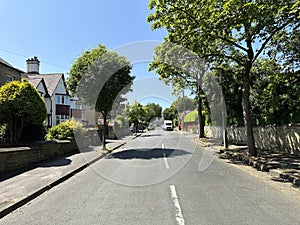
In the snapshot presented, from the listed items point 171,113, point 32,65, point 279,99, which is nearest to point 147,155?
point 279,99

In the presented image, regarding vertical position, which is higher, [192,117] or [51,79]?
[51,79]

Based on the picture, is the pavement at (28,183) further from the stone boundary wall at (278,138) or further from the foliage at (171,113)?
the foliage at (171,113)

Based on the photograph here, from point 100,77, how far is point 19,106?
5.98 m

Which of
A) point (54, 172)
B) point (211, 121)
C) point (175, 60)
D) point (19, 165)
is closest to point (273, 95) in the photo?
point (175, 60)

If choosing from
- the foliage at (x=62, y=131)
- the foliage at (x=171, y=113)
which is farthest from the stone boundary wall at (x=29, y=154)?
the foliage at (x=171, y=113)

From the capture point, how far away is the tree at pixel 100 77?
1741 cm

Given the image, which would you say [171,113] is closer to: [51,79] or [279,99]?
[51,79]

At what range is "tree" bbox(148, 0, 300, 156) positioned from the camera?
398 inches

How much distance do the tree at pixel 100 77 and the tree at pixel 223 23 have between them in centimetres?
476

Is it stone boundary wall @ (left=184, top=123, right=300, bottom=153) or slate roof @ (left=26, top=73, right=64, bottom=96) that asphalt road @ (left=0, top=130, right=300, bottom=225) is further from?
slate roof @ (left=26, top=73, right=64, bottom=96)

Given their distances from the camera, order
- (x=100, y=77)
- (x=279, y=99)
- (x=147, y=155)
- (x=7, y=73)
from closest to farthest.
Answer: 1. (x=147, y=155)
2. (x=279, y=99)
3. (x=100, y=77)
4. (x=7, y=73)

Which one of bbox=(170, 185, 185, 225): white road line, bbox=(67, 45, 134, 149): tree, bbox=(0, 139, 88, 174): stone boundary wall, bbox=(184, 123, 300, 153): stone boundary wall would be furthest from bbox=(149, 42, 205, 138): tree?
bbox=(170, 185, 185, 225): white road line

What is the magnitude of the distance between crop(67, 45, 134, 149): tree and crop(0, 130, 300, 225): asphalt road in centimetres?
913

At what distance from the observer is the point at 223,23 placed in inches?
428
